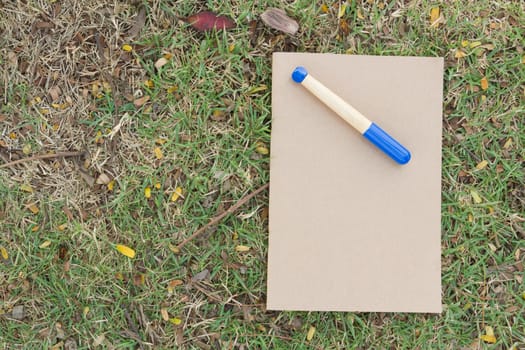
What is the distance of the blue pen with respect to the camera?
124 centimetres

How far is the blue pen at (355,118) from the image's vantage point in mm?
1239

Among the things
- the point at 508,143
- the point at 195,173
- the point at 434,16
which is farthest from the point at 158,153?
the point at 508,143

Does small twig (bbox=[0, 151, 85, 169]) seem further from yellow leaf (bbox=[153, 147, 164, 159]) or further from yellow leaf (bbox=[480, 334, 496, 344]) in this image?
yellow leaf (bbox=[480, 334, 496, 344])

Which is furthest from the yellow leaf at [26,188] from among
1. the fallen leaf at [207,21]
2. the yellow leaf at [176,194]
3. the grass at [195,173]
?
the fallen leaf at [207,21]

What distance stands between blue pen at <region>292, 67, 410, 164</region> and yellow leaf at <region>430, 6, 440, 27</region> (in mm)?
329

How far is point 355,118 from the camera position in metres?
1.24

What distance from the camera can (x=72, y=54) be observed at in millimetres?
1306

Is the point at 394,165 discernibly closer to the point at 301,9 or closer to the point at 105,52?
the point at 301,9

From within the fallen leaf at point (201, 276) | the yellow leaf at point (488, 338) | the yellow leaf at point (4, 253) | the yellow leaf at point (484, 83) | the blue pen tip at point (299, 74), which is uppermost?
the blue pen tip at point (299, 74)

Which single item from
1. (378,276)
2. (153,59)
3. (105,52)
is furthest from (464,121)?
(105,52)

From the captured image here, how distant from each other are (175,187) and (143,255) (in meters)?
0.20

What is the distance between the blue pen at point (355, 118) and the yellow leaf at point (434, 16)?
0.33 metres

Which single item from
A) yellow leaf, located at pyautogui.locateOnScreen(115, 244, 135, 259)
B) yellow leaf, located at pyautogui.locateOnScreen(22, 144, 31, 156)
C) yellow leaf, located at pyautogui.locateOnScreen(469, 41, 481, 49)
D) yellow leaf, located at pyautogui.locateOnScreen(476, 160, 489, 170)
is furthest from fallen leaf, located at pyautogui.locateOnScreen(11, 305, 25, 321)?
yellow leaf, located at pyautogui.locateOnScreen(469, 41, 481, 49)

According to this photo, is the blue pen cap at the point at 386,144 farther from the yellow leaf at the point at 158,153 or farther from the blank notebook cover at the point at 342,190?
the yellow leaf at the point at 158,153
